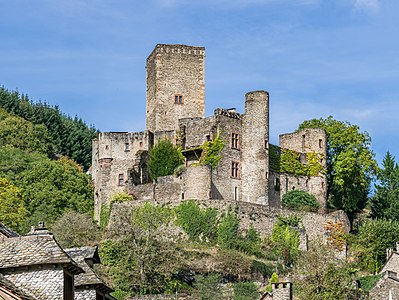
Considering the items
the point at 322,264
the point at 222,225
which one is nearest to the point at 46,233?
the point at 322,264

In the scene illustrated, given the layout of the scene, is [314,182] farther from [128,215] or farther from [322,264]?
[322,264]

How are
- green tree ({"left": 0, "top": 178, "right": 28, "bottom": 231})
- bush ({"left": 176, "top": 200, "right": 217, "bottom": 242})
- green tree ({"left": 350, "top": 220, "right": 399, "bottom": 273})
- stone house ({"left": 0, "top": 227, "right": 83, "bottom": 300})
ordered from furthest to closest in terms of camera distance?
green tree ({"left": 0, "top": 178, "right": 28, "bottom": 231})
green tree ({"left": 350, "top": 220, "right": 399, "bottom": 273})
bush ({"left": 176, "top": 200, "right": 217, "bottom": 242})
stone house ({"left": 0, "top": 227, "right": 83, "bottom": 300})

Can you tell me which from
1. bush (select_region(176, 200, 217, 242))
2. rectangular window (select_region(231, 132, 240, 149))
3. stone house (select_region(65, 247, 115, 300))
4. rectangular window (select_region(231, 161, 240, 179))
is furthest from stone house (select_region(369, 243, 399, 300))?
stone house (select_region(65, 247, 115, 300))

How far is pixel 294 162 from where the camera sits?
8650 centimetres

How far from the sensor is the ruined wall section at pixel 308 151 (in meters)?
85.8

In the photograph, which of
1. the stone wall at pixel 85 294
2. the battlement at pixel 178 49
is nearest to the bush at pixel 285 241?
the battlement at pixel 178 49

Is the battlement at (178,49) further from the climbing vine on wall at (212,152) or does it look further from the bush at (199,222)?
the bush at (199,222)

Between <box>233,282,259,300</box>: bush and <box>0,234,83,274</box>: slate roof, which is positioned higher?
<box>0,234,83,274</box>: slate roof

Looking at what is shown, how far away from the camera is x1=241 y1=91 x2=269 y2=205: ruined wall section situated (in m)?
82.5

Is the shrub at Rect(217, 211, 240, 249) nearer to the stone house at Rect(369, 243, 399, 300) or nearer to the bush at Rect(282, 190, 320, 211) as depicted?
the bush at Rect(282, 190, 320, 211)

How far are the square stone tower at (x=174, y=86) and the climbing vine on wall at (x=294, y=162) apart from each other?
7881 mm

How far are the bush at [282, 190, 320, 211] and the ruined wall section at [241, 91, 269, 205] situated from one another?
2055 millimetres

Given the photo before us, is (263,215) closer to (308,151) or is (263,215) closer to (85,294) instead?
(308,151)

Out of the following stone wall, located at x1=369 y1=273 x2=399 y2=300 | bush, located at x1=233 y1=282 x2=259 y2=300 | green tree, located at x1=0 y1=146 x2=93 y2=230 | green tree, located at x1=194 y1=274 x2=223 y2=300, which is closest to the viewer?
stone wall, located at x1=369 y1=273 x2=399 y2=300
